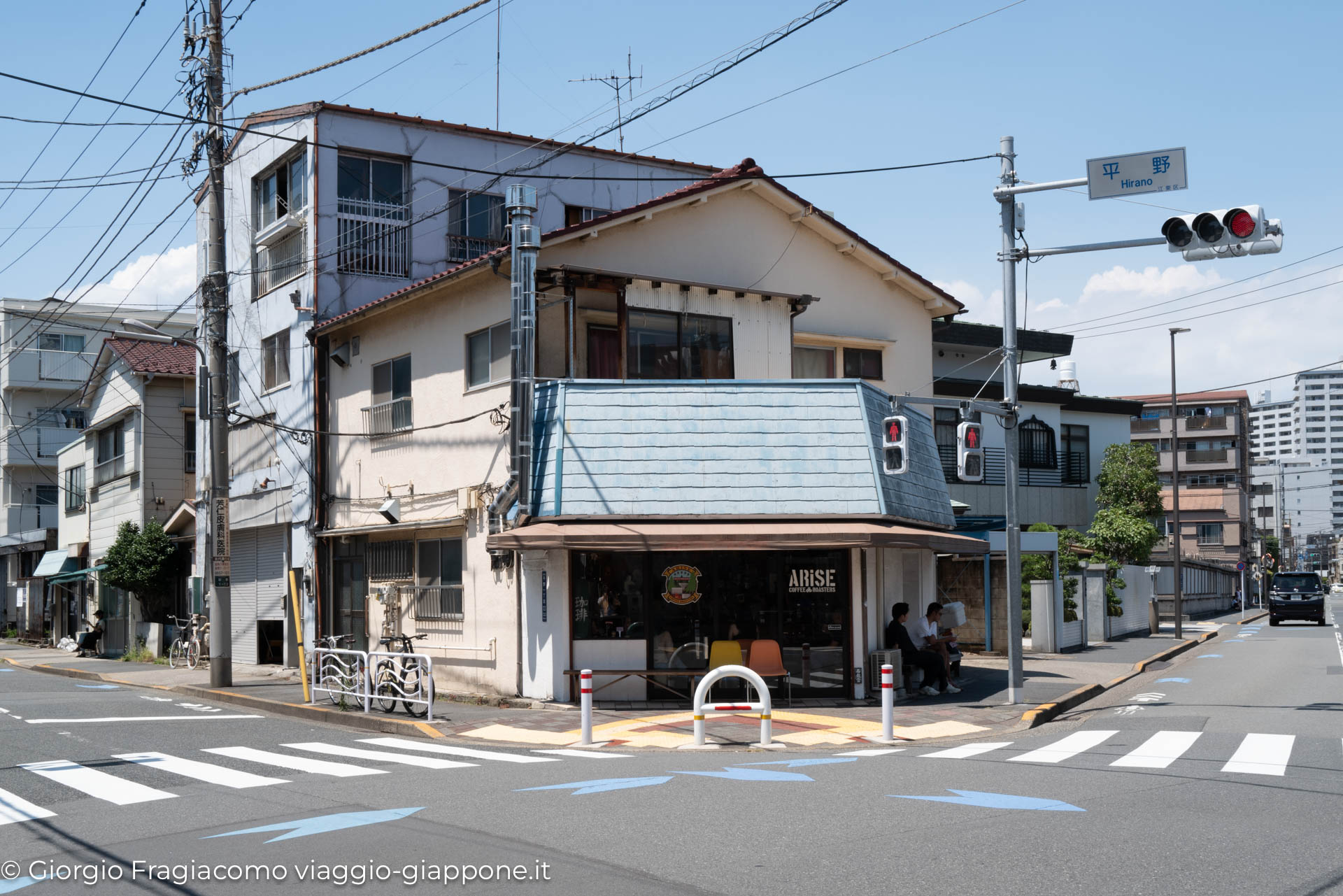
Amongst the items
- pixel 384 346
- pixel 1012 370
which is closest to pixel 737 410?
pixel 1012 370

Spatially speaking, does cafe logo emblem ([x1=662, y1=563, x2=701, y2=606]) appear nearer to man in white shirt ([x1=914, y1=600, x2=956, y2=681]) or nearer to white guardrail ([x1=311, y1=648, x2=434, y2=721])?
white guardrail ([x1=311, y1=648, x2=434, y2=721])

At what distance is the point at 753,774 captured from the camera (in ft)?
36.1

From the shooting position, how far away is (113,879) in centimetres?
703

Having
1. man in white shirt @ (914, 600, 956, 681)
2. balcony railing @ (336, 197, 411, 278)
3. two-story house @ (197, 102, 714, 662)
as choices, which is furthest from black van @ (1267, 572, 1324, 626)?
balcony railing @ (336, 197, 411, 278)

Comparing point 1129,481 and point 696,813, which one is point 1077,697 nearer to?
point 696,813

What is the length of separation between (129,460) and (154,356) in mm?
3246

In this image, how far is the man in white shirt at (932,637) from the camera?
60.8 feet

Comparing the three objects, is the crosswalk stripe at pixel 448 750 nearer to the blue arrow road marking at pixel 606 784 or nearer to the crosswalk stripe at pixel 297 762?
the crosswalk stripe at pixel 297 762

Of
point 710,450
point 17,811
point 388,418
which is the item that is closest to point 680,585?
point 710,450

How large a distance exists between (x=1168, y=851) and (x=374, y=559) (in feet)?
57.2

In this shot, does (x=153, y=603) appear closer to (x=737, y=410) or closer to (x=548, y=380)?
(x=548, y=380)

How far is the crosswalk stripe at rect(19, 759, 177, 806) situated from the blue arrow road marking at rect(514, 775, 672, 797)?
10.9 feet

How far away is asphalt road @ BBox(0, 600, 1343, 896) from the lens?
6.89m

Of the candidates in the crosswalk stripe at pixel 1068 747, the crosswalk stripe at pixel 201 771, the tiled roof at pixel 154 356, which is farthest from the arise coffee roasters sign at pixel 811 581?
the tiled roof at pixel 154 356
